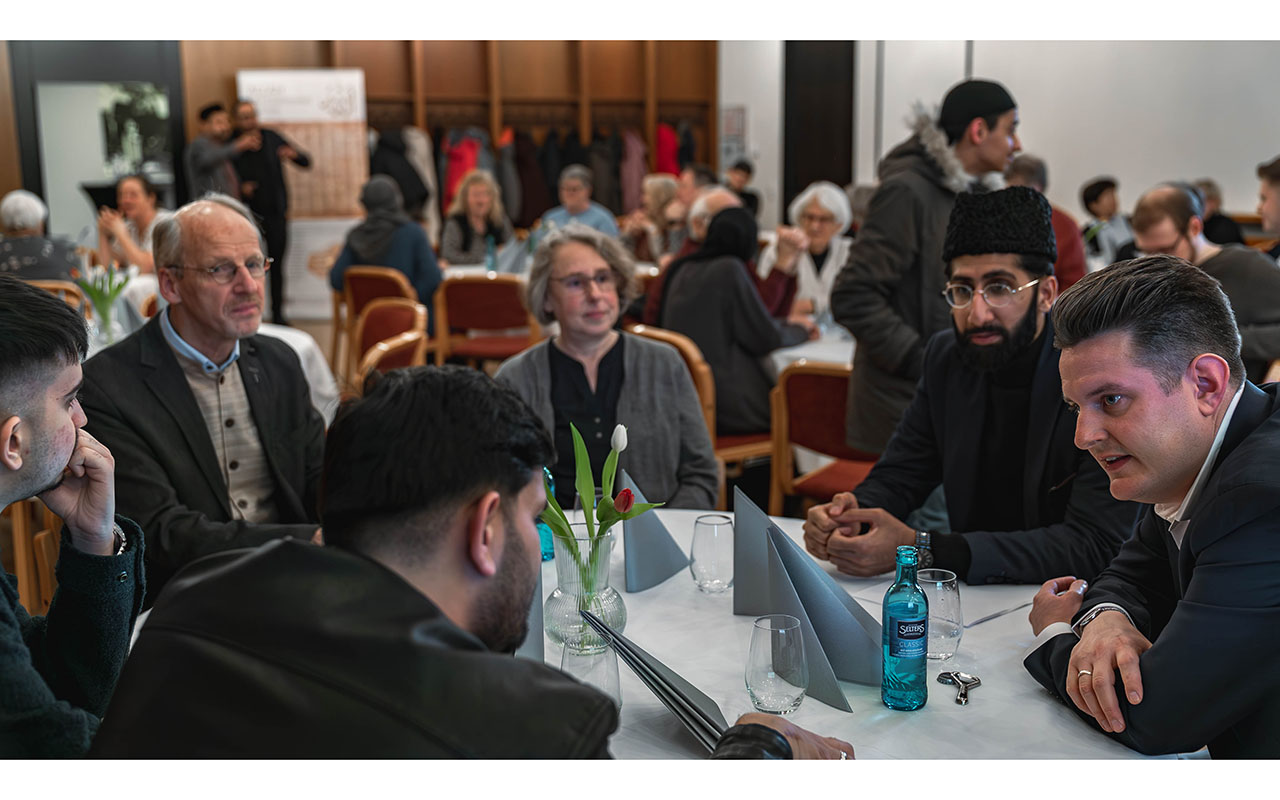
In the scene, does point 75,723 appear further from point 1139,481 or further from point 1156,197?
point 1156,197

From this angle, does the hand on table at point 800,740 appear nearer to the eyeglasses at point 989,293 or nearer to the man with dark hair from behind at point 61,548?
the man with dark hair from behind at point 61,548

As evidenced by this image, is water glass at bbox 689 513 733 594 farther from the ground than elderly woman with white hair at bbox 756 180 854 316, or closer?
closer

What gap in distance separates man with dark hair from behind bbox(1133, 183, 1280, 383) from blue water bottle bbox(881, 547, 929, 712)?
9.28 feet

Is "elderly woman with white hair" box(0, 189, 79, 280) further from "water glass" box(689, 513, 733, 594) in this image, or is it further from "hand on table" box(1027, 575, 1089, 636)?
"hand on table" box(1027, 575, 1089, 636)

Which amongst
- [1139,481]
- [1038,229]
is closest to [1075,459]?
[1038,229]

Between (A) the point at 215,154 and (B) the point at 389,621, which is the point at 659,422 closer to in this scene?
(B) the point at 389,621

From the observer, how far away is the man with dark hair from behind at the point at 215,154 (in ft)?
31.4

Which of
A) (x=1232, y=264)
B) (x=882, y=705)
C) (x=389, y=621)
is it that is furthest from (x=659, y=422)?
(x=1232, y=264)

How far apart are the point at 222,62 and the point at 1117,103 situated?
8.30 metres

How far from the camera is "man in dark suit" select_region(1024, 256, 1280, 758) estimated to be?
1.33 metres

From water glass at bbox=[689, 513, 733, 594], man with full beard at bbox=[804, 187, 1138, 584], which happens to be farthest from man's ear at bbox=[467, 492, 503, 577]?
man with full beard at bbox=[804, 187, 1138, 584]

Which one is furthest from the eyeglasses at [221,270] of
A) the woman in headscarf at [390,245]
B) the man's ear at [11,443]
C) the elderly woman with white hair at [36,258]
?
the woman in headscarf at [390,245]

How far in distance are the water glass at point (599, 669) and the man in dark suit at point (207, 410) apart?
34.9 inches
